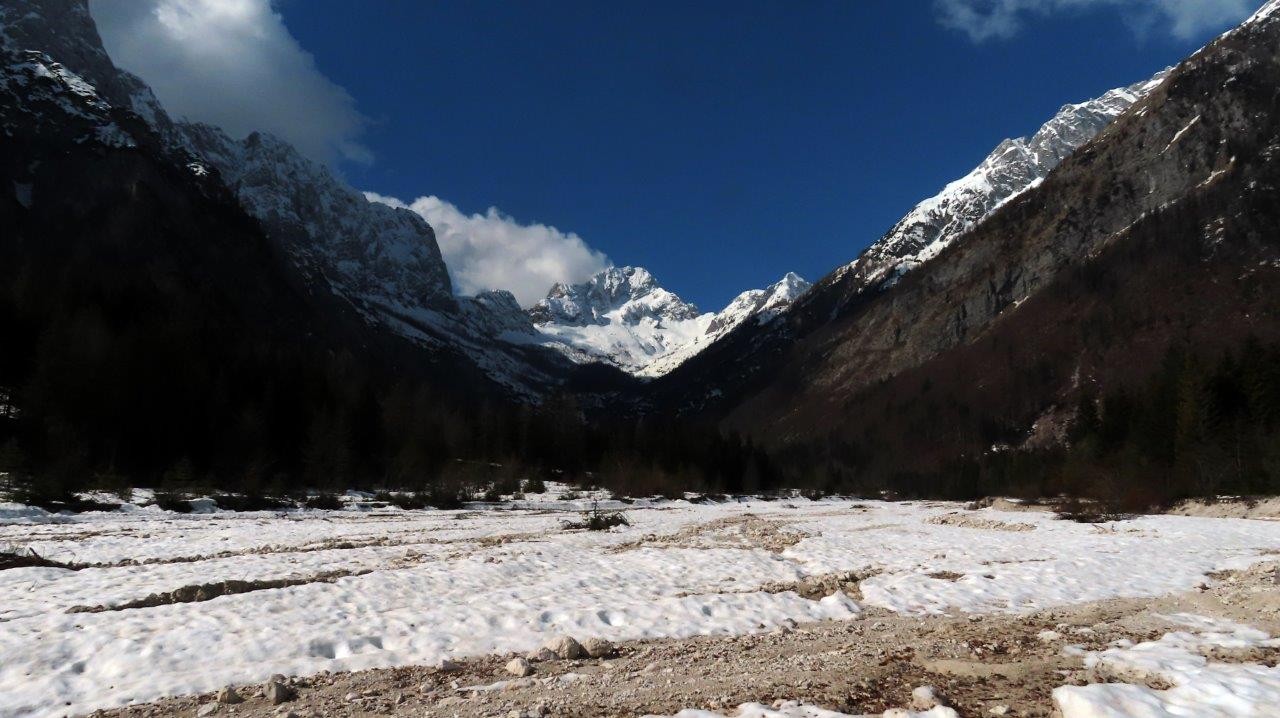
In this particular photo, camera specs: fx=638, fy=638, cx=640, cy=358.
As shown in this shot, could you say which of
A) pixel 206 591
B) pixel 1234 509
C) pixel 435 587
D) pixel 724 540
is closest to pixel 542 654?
pixel 435 587

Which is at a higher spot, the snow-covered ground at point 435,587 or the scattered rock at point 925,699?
the scattered rock at point 925,699

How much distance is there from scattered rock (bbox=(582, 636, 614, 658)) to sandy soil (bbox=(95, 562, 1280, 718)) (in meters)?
0.22

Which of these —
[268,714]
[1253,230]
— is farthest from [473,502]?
[1253,230]

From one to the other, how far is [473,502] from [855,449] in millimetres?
160569

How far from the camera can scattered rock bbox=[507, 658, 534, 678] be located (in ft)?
30.9

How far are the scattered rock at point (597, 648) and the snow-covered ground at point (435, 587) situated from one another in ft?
3.16

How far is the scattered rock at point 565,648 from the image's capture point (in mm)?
10578

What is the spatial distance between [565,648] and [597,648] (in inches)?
21.2

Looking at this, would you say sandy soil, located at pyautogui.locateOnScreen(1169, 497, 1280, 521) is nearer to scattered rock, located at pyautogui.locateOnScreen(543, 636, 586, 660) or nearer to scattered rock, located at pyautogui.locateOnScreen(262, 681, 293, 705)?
scattered rock, located at pyautogui.locateOnScreen(543, 636, 586, 660)

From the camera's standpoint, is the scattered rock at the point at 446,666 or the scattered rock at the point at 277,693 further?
the scattered rock at the point at 446,666

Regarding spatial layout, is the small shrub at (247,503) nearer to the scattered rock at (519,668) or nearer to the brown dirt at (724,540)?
the brown dirt at (724,540)

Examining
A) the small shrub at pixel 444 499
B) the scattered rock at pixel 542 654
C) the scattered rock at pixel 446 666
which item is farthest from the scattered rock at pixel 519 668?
the small shrub at pixel 444 499

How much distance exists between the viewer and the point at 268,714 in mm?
7684

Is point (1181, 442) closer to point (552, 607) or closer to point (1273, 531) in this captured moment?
point (1273, 531)
